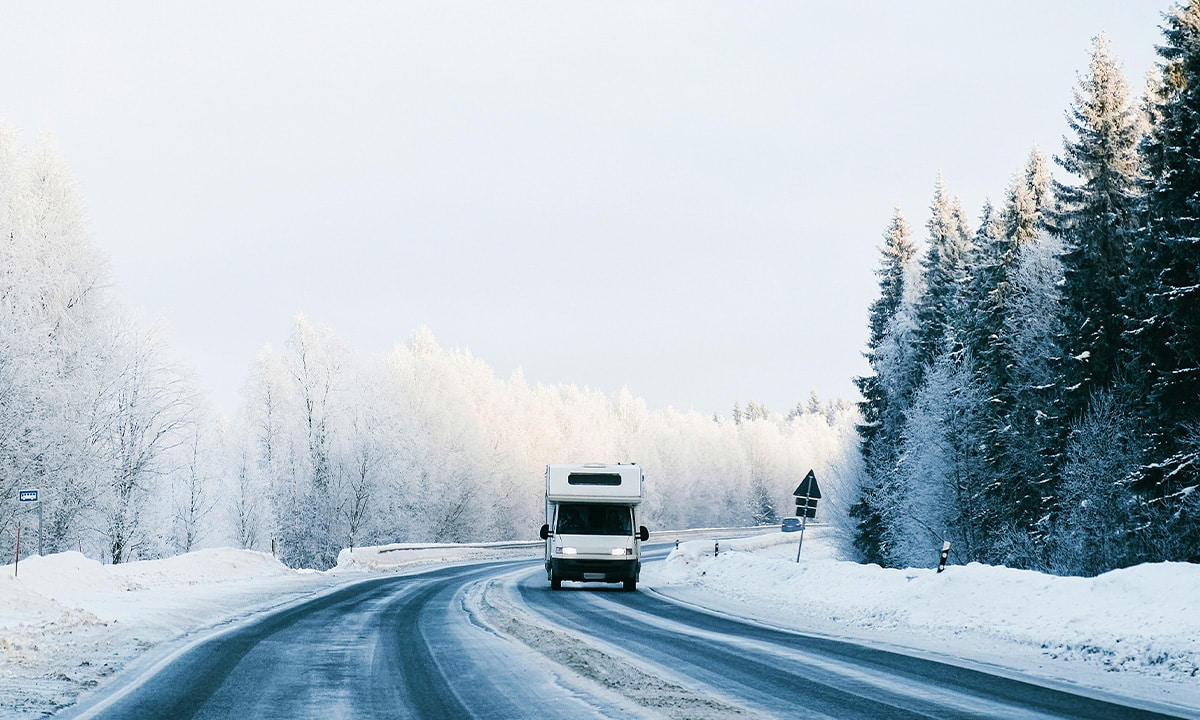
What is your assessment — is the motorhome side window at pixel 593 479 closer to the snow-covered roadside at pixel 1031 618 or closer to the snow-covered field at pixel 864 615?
the snow-covered field at pixel 864 615

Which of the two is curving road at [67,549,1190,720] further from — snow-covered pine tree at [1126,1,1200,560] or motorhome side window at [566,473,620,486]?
snow-covered pine tree at [1126,1,1200,560]

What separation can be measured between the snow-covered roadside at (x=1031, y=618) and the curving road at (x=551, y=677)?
Answer: 96 cm

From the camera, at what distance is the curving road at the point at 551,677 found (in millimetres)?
8773

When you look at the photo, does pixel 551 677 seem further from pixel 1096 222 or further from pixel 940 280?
pixel 940 280

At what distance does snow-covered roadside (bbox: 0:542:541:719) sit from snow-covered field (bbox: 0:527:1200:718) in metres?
0.03

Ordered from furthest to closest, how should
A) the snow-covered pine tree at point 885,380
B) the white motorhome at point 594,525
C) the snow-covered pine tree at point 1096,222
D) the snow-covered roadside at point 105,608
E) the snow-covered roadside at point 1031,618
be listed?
1. the snow-covered pine tree at point 885,380
2. the snow-covered pine tree at point 1096,222
3. the white motorhome at point 594,525
4. the snow-covered roadside at point 1031,618
5. the snow-covered roadside at point 105,608

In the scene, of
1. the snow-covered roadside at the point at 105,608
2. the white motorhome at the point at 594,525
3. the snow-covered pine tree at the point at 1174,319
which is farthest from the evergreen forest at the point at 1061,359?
the snow-covered roadside at the point at 105,608

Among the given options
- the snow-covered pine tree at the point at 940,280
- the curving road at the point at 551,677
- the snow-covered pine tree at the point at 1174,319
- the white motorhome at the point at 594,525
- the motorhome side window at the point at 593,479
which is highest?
the snow-covered pine tree at the point at 940,280

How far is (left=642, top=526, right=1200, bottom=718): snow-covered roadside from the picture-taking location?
35.8 feet

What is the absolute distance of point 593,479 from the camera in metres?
27.9

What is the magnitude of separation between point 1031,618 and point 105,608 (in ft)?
49.3

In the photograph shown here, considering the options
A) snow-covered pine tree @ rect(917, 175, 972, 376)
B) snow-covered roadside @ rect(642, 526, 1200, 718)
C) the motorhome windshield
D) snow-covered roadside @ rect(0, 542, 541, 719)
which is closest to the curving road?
snow-covered roadside @ rect(0, 542, 541, 719)

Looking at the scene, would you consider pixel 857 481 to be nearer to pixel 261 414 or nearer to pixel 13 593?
pixel 261 414

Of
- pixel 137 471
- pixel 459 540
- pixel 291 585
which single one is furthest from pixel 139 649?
pixel 459 540
